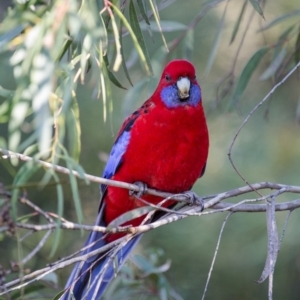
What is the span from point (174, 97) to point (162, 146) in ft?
0.83

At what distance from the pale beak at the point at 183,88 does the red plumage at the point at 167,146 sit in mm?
25

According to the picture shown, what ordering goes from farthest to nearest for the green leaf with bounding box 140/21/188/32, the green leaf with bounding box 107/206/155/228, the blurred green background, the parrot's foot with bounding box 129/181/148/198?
the blurred green background < the green leaf with bounding box 140/21/188/32 < the parrot's foot with bounding box 129/181/148/198 < the green leaf with bounding box 107/206/155/228

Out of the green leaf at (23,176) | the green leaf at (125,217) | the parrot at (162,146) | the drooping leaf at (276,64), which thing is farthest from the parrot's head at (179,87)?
the green leaf at (23,176)

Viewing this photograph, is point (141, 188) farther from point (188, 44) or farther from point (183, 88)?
point (188, 44)

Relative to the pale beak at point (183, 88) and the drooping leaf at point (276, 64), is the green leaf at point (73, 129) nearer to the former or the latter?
the pale beak at point (183, 88)

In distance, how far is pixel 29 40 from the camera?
144 cm

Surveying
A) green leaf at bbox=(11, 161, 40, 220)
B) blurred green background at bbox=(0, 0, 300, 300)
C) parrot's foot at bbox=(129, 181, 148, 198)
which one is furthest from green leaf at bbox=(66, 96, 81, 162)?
blurred green background at bbox=(0, 0, 300, 300)

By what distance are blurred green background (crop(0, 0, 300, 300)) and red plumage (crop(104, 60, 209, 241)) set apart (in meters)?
1.21

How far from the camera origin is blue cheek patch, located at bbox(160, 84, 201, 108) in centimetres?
293

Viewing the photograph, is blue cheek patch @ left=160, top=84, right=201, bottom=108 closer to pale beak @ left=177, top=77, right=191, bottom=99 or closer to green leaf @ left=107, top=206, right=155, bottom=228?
pale beak @ left=177, top=77, right=191, bottom=99

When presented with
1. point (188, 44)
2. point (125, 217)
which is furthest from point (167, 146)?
point (125, 217)

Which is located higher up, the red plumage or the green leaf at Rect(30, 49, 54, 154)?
the green leaf at Rect(30, 49, 54, 154)

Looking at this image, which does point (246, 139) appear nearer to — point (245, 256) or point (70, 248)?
point (245, 256)

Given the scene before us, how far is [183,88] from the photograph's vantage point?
294 centimetres
